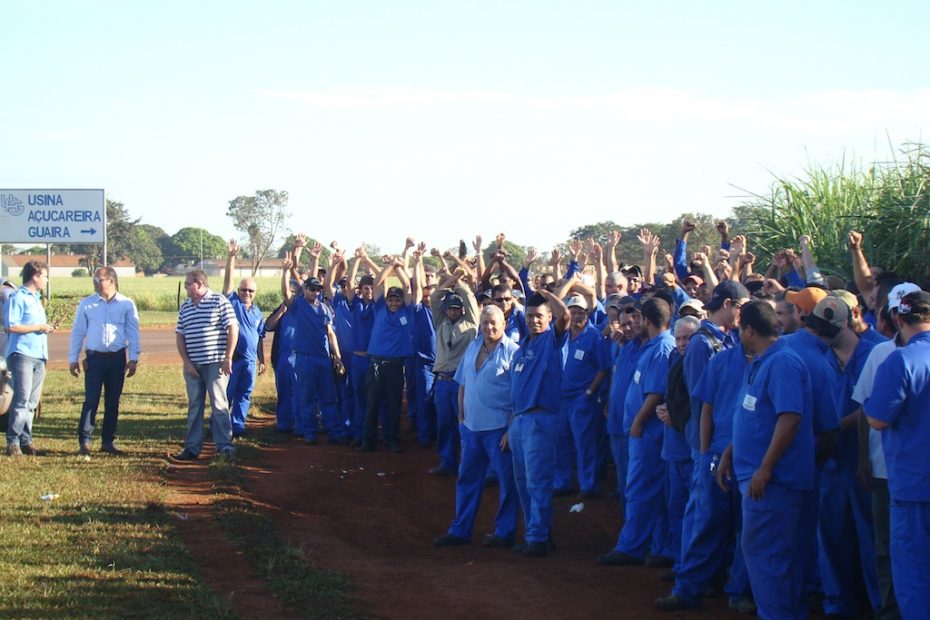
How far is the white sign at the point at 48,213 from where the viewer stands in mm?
35500

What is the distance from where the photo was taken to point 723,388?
7066 mm

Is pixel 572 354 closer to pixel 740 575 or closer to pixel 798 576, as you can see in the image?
pixel 740 575

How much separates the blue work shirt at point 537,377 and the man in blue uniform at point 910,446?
3.25 meters

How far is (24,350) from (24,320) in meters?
0.35

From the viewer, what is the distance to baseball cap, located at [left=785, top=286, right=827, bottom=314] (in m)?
7.15

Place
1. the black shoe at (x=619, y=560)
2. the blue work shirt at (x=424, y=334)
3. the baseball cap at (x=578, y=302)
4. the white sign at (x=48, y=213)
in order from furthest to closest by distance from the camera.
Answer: the white sign at (x=48, y=213)
the blue work shirt at (x=424, y=334)
the baseball cap at (x=578, y=302)
the black shoe at (x=619, y=560)

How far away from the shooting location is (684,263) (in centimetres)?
1446

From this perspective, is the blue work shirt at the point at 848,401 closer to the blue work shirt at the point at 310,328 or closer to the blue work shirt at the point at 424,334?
the blue work shirt at the point at 424,334

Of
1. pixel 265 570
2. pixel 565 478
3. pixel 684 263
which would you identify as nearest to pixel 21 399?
pixel 265 570

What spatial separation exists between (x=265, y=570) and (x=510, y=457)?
232 centimetres

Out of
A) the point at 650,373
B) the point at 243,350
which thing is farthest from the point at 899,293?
the point at 243,350

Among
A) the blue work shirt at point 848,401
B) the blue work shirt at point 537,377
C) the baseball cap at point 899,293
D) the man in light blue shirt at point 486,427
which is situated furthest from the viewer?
the man in light blue shirt at point 486,427

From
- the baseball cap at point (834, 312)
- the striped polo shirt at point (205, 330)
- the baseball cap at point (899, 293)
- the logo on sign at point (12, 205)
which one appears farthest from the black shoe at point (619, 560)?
the logo on sign at point (12, 205)

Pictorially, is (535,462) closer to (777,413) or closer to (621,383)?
(621,383)
